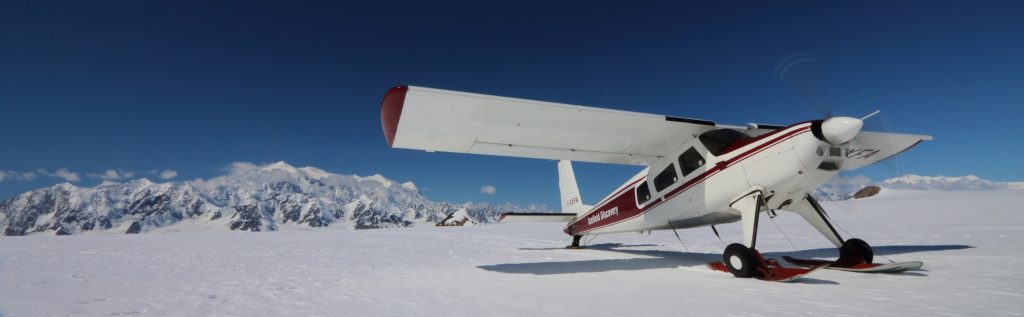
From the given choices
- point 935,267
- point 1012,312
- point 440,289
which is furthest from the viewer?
point 935,267

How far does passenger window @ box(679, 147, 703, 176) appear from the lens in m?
7.16

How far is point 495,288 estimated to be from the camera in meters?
4.85

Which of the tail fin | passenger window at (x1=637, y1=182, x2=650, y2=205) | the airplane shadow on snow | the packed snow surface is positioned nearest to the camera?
the packed snow surface

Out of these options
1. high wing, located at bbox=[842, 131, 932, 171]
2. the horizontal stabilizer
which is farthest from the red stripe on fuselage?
high wing, located at bbox=[842, 131, 932, 171]

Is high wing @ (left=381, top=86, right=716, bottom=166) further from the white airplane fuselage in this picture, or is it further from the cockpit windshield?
the white airplane fuselage

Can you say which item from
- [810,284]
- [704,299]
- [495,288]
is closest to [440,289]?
[495,288]

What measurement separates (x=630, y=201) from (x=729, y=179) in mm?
2526

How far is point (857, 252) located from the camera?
6457mm

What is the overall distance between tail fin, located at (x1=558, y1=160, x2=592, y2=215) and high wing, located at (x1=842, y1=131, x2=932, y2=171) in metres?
6.10

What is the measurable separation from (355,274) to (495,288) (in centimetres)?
253

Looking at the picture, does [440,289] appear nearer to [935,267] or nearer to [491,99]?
[491,99]

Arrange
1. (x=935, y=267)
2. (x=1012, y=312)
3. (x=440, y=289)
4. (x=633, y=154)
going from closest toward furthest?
(x=1012, y=312), (x=440, y=289), (x=935, y=267), (x=633, y=154)

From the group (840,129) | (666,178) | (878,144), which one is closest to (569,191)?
(666,178)

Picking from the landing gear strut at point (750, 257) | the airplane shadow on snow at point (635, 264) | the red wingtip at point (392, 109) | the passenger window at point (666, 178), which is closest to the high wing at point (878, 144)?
the airplane shadow on snow at point (635, 264)
